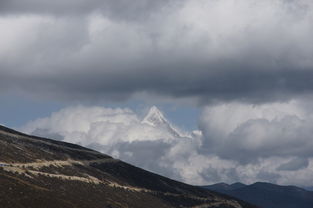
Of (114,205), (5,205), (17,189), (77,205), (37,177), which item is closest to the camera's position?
(5,205)

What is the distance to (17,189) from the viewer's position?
453 ft

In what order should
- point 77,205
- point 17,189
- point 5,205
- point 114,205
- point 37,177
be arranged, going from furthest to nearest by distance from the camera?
point 114,205
point 37,177
point 77,205
point 17,189
point 5,205

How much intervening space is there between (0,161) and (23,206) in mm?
67155

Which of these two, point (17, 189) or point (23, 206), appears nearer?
point (23, 206)

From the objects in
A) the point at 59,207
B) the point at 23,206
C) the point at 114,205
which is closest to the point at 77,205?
the point at 59,207

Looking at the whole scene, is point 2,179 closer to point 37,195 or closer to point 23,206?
point 37,195

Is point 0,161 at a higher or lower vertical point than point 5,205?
higher

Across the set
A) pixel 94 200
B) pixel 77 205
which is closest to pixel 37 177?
pixel 94 200

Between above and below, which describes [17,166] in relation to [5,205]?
above

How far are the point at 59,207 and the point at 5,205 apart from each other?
66.2 ft

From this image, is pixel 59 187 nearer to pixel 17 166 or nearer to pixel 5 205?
pixel 17 166

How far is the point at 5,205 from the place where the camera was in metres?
122

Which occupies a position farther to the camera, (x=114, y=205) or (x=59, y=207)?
(x=114, y=205)

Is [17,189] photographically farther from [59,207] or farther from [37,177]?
[37,177]
